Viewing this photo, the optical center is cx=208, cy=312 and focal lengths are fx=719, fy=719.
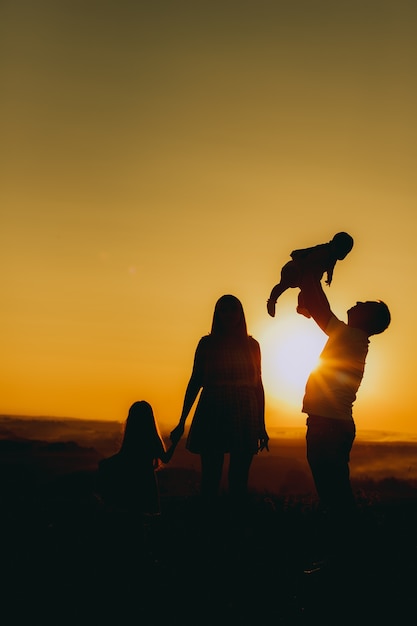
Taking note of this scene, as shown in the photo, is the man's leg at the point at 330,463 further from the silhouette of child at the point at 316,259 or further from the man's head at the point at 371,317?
the silhouette of child at the point at 316,259

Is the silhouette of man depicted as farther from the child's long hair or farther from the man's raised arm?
the child's long hair

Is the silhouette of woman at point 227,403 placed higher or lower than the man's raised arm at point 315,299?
lower

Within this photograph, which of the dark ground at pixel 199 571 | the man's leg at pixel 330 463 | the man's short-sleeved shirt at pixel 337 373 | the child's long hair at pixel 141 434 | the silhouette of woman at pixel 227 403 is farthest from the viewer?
the child's long hair at pixel 141 434

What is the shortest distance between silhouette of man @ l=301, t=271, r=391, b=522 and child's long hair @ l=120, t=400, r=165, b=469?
2.25 meters

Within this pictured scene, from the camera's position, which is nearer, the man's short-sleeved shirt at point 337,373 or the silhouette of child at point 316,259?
the man's short-sleeved shirt at point 337,373

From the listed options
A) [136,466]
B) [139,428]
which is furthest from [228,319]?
[136,466]

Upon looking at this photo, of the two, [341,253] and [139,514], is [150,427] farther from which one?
[341,253]

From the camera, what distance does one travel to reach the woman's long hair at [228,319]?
697 centimetres

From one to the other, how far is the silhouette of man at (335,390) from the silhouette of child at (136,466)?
2.04 meters

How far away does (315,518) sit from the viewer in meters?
8.20

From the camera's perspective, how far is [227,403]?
6.98 meters

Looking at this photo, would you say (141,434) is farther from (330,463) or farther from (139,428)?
(330,463)

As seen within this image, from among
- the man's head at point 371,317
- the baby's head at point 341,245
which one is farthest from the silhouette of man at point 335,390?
the baby's head at point 341,245

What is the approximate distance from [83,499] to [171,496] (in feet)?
5.06
